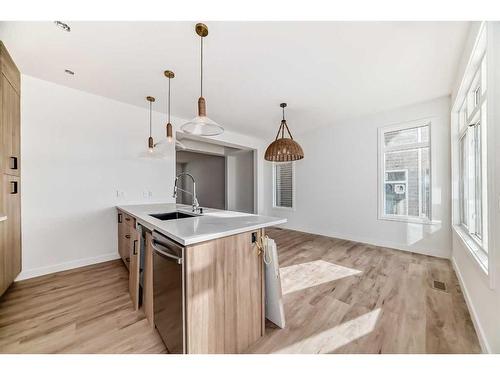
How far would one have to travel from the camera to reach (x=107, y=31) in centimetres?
174

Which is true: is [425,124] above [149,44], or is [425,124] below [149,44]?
below

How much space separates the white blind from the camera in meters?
5.54

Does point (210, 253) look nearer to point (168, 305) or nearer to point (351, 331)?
point (168, 305)

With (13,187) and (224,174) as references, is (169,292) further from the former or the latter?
(224,174)

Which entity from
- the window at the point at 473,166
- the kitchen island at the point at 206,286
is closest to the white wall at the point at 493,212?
the window at the point at 473,166

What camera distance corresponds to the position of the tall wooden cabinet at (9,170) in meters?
1.95

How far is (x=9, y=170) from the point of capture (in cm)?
212

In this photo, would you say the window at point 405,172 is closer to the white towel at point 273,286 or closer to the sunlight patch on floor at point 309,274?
the sunlight patch on floor at point 309,274

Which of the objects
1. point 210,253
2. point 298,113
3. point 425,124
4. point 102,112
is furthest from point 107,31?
point 425,124

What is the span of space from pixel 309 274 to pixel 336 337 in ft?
3.57

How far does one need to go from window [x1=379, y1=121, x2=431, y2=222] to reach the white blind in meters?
2.24

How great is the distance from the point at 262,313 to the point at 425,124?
409 cm

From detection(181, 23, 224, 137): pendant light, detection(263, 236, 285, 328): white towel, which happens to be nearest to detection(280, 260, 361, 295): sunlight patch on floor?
detection(263, 236, 285, 328): white towel

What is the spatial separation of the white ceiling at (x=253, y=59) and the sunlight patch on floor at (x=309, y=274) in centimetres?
263
